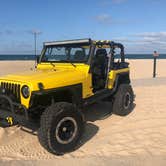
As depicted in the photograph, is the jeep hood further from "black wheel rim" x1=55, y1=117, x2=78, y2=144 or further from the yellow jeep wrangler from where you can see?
"black wheel rim" x1=55, y1=117, x2=78, y2=144

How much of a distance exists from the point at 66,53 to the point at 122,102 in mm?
1905

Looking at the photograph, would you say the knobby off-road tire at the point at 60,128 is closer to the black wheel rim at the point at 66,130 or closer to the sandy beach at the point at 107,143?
the black wheel rim at the point at 66,130

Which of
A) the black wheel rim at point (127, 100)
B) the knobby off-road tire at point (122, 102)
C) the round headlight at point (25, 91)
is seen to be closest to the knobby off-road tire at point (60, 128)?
the round headlight at point (25, 91)

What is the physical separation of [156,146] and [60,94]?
6.84ft

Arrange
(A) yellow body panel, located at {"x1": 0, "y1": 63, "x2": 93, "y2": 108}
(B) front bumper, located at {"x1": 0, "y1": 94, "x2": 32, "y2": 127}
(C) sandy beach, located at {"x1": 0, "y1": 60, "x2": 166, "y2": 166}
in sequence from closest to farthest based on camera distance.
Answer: (C) sandy beach, located at {"x1": 0, "y1": 60, "x2": 166, "y2": 166} < (B) front bumper, located at {"x1": 0, "y1": 94, "x2": 32, "y2": 127} < (A) yellow body panel, located at {"x1": 0, "y1": 63, "x2": 93, "y2": 108}

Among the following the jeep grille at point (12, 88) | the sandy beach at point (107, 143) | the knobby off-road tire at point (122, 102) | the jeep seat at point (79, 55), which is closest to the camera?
the sandy beach at point (107, 143)

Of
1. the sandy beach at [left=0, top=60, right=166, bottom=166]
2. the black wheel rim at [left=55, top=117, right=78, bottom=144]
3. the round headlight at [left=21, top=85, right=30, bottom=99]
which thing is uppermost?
the round headlight at [left=21, top=85, right=30, bottom=99]

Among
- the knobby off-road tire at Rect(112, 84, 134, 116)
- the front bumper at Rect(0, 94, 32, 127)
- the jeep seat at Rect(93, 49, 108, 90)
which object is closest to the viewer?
the front bumper at Rect(0, 94, 32, 127)

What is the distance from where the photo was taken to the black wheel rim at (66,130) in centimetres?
487

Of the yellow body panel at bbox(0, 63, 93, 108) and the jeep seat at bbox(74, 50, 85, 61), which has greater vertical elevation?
the jeep seat at bbox(74, 50, 85, 61)

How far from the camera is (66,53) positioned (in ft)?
21.6

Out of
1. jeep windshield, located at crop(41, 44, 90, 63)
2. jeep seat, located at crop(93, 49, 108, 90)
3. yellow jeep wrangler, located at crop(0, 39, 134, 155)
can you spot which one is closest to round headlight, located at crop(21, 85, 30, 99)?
yellow jeep wrangler, located at crop(0, 39, 134, 155)

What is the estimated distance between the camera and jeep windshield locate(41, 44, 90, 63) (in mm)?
6266

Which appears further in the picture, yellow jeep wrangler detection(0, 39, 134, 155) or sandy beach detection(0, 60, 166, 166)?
yellow jeep wrangler detection(0, 39, 134, 155)
